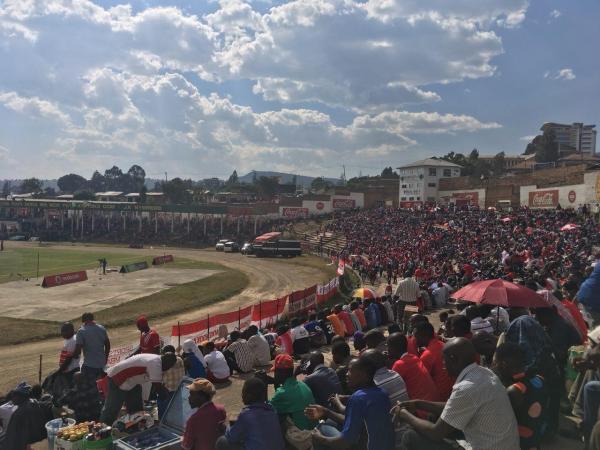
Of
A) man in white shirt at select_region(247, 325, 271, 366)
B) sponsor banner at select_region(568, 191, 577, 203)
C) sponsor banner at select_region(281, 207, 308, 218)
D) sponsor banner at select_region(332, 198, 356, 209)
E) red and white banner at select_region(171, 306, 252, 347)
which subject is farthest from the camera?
sponsor banner at select_region(332, 198, 356, 209)

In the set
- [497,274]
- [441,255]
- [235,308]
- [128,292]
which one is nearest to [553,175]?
[441,255]

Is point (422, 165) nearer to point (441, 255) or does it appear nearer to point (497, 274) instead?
point (441, 255)

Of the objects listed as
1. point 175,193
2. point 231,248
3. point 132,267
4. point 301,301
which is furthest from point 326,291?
point 175,193

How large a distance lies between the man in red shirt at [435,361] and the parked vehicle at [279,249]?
52.3 metres

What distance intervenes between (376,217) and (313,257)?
10.8 meters

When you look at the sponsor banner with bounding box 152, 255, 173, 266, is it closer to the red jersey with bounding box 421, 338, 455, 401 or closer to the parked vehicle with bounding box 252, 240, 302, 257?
the parked vehicle with bounding box 252, 240, 302, 257

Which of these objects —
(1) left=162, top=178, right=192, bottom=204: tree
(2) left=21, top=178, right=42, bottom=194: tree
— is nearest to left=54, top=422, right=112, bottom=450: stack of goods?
(1) left=162, top=178, right=192, bottom=204: tree

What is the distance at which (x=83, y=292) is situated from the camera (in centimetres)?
3325

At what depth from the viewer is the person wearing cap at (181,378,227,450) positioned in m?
4.92

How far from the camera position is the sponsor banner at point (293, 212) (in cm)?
7962

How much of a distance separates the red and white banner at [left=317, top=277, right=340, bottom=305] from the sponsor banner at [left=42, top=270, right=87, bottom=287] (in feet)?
68.5

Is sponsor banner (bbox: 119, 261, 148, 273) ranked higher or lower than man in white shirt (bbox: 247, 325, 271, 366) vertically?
lower

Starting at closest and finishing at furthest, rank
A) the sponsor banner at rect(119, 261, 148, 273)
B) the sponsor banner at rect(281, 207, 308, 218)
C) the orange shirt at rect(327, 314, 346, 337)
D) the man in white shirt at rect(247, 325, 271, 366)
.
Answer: the man in white shirt at rect(247, 325, 271, 366)
the orange shirt at rect(327, 314, 346, 337)
the sponsor banner at rect(119, 261, 148, 273)
the sponsor banner at rect(281, 207, 308, 218)

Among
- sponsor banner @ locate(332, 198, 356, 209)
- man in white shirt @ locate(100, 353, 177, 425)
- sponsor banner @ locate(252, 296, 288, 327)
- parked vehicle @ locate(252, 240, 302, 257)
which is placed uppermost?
sponsor banner @ locate(332, 198, 356, 209)
